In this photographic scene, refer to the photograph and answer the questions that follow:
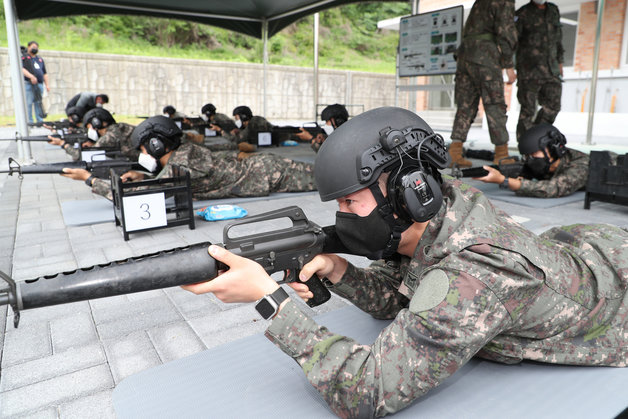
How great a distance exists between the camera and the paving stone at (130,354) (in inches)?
80.2

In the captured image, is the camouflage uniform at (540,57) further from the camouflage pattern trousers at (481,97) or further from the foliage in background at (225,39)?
the foliage in background at (225,39)

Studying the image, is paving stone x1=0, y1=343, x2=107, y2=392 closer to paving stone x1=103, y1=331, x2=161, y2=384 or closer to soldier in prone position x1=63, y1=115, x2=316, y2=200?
paving stone x1=103, y1=331, x2=161, y2=384

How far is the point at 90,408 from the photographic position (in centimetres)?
175

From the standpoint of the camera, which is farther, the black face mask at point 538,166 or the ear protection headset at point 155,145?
the black face mask at point 538,166


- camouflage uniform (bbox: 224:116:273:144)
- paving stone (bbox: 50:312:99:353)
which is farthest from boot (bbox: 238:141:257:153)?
paving stone (bbox: 50:312:99:353)

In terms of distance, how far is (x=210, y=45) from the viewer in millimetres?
26047

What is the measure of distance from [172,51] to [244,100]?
6102 millimetres

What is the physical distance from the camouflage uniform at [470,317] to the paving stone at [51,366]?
1214 mm

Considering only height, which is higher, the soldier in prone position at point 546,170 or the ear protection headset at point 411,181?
the ear protection headset at point 411,181

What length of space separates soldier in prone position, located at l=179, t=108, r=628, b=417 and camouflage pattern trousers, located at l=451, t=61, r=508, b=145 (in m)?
5.53

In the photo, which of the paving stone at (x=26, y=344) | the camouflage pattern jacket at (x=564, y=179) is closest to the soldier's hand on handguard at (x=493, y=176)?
the camouflage pattern jacket at (x=564, y=179)

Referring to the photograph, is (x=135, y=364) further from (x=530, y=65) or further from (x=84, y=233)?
(x=530, y=65)

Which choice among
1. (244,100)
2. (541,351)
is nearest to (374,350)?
(541,351)

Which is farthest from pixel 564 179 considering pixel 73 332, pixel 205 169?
pixel 73 332
